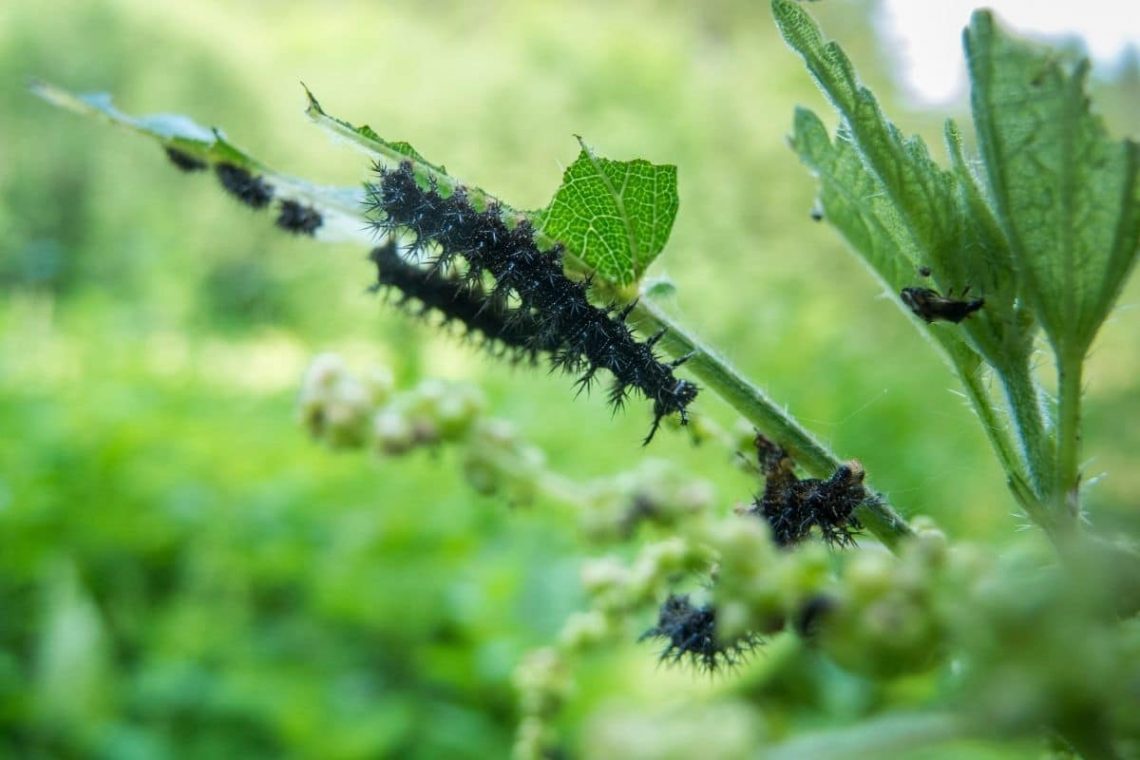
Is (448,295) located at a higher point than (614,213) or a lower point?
higher

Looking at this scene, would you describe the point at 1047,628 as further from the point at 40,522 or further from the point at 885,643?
the point at 40,522

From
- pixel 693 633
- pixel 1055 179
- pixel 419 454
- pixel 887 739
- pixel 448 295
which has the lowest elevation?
pixel 887 739

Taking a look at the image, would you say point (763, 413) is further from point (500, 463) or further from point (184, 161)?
point (184, 161)

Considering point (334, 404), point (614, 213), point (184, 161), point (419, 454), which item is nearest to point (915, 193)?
point (614, 213)

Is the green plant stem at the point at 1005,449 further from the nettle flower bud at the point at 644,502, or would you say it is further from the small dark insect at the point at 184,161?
the small dark insect at the point at 184,161

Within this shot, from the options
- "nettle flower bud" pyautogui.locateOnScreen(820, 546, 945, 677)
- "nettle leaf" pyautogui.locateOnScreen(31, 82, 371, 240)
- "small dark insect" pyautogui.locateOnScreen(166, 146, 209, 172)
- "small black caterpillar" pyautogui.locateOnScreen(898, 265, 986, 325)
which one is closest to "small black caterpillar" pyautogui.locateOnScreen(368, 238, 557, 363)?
"nettle leaf" pyautogui.locateOnScreen(31, 82, 371, 240)

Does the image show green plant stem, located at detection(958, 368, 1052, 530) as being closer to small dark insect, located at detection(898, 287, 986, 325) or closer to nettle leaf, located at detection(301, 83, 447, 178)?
small dark insect, located at detection(898, 287, 986, 325)

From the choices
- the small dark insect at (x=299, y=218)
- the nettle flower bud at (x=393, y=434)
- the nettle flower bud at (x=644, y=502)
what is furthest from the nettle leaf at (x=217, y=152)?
the nettle flower bud at (x=644, y=502)
